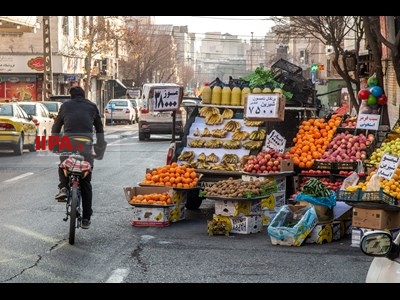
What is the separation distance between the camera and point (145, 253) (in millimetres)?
10789

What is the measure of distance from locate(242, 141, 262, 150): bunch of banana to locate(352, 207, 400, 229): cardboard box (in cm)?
365

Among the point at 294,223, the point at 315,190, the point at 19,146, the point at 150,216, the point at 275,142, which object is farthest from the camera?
the point at 19,146

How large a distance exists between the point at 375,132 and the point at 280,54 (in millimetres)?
91709

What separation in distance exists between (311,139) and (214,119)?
1.70 m

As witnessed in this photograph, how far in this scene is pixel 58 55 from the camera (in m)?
57.8

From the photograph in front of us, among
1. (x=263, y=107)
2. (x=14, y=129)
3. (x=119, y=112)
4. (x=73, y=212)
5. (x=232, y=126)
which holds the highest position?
(x=263, y=107)

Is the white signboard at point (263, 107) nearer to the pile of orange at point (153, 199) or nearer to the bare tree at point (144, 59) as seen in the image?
the pile of orange at point (153, 199)

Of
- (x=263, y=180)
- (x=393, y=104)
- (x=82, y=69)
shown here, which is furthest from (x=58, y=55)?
(x=263, y=180)

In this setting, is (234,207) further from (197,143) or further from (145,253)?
(197,143)

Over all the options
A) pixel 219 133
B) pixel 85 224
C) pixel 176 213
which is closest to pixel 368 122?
pixel 219 133

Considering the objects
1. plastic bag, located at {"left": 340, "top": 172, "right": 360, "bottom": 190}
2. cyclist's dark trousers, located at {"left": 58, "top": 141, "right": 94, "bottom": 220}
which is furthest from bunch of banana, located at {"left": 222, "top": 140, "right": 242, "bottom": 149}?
cyclist's dark trousers, located at {"left": 58, "top": 141, "right": 94, "bottom": 220}

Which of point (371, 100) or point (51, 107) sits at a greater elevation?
point (371, 100)

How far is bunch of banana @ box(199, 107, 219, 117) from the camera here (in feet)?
52.5

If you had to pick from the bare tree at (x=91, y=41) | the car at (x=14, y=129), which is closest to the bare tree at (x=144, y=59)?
the bare tree at (x=91, y=41)
